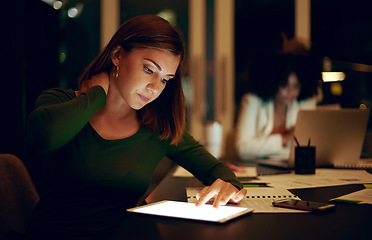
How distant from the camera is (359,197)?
3.60 feet

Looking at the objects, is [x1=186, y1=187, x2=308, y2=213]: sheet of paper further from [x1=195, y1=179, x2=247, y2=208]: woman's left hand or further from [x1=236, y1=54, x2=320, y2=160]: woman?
[x1=236, y1=54, x2=320, y2=160]: woman

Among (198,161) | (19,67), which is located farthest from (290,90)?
(19,67)

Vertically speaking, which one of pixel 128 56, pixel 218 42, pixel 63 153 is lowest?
pixel 63 153

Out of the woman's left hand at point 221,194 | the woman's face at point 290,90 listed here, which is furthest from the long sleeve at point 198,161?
the woman's face at point 290,90

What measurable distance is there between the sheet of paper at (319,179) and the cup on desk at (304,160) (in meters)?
0.03

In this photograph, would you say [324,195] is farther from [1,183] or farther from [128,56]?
[1,183]

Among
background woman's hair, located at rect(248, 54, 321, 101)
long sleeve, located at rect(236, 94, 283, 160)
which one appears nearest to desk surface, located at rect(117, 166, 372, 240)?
long sleeve, located at rect(236, 94, 283, 160)

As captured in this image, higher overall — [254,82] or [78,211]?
[254,82]

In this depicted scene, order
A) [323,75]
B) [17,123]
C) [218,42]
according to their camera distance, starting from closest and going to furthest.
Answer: [17,123] → [323,75] → [218,42]

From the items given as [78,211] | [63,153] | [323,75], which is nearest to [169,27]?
[63,153]

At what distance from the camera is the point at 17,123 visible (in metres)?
2.42

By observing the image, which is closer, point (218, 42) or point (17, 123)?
point (17, 123)

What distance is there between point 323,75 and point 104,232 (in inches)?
83.2

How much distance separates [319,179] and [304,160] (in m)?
0.15
